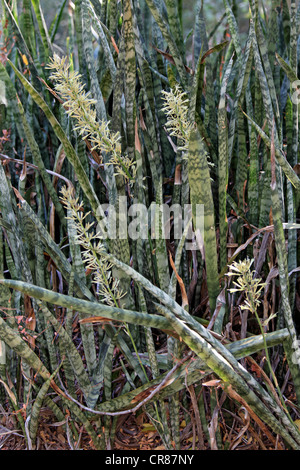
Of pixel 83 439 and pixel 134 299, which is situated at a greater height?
pixel 134 299

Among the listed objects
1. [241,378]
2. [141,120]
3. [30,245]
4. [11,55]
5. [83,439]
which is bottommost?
[83,439]

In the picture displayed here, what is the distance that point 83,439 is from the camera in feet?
Answer: 2.14

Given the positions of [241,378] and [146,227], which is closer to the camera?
[241,378]

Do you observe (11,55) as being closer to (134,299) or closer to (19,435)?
(134,299)

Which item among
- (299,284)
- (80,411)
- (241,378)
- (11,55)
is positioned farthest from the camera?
(11,55)

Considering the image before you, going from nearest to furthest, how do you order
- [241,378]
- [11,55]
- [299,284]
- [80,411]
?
1. [241,378]
2. [80,411]
3. [299,284]
4. [11,55]

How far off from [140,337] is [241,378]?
21cm

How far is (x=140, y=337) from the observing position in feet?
2.11

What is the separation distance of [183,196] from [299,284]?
0.82 ft

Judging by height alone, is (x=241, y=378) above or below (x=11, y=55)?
below

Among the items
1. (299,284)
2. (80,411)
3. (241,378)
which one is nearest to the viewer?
(241,378)

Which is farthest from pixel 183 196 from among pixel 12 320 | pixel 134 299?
pixel 12 320
